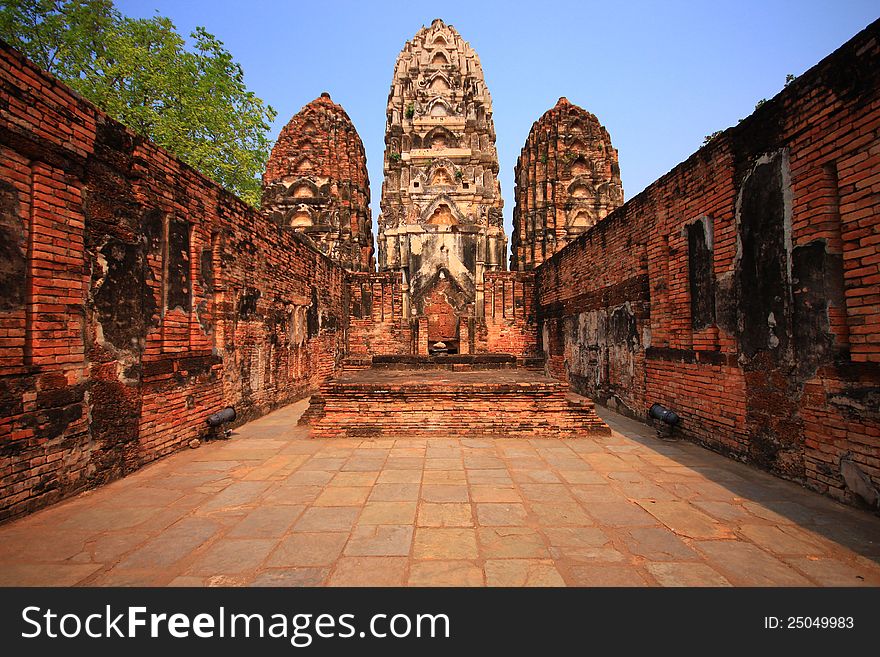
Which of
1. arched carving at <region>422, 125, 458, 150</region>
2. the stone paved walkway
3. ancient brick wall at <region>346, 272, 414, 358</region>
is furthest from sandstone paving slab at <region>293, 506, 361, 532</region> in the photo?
arched carving at <region>422, 125, 458, 150</region>

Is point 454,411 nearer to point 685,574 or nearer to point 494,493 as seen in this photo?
point 494,493

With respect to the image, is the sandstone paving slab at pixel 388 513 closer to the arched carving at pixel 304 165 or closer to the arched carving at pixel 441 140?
the arched carving at pixel 441 140

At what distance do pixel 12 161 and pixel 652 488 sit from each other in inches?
260

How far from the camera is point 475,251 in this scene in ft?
49.8

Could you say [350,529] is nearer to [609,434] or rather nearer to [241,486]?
[241,486]

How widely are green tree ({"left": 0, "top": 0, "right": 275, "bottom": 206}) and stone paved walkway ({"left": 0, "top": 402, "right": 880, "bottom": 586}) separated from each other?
13810 millimetres

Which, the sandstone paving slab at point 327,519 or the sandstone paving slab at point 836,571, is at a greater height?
the sandstone paving slab at point 327,519

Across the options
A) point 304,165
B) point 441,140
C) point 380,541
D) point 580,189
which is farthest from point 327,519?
point 580,189

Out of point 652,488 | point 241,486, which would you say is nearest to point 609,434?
point 652,488

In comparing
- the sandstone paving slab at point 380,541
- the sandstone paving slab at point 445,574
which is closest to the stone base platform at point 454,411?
the sandstone paving slab at point 380,541

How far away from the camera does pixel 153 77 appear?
13250 mm

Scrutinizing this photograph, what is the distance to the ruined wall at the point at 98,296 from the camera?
3484 mm

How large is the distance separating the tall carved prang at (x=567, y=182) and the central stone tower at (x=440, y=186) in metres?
2.85

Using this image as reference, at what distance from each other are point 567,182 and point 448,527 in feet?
76.3
